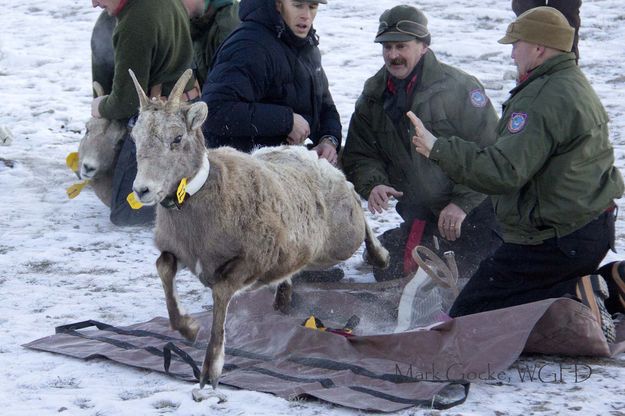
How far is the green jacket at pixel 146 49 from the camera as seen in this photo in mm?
7352

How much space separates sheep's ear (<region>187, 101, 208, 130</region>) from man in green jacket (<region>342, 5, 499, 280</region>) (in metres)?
1.89

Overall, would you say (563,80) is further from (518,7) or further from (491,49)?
(491,49)

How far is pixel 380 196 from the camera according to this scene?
654 centimetres

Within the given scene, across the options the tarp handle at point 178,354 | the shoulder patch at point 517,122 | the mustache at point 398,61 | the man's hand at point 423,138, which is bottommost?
the tarp handle at point 178,354

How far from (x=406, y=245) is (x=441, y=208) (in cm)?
36

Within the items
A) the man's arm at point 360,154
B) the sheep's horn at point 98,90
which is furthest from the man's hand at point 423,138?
the sheep's horn at point 98,90

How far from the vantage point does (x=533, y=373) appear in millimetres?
4727

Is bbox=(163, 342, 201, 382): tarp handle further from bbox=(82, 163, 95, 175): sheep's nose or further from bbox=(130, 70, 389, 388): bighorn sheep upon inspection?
bbox=(82, 163, 95, 175): sheep's nose

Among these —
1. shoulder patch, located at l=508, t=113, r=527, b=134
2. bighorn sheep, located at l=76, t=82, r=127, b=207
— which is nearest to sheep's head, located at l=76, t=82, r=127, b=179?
bighorn sheep, located at l=76, t=82, r=127, b=207

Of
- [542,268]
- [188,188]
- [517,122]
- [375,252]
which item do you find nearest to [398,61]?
[375,252]

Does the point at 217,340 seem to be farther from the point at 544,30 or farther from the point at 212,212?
the point at 544,30

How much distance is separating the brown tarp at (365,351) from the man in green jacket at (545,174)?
1.16 ft

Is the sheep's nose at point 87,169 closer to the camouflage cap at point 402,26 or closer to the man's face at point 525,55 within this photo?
the camouflage cap at point 402,26

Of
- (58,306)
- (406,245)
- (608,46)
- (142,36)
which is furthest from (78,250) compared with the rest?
(608,46)
